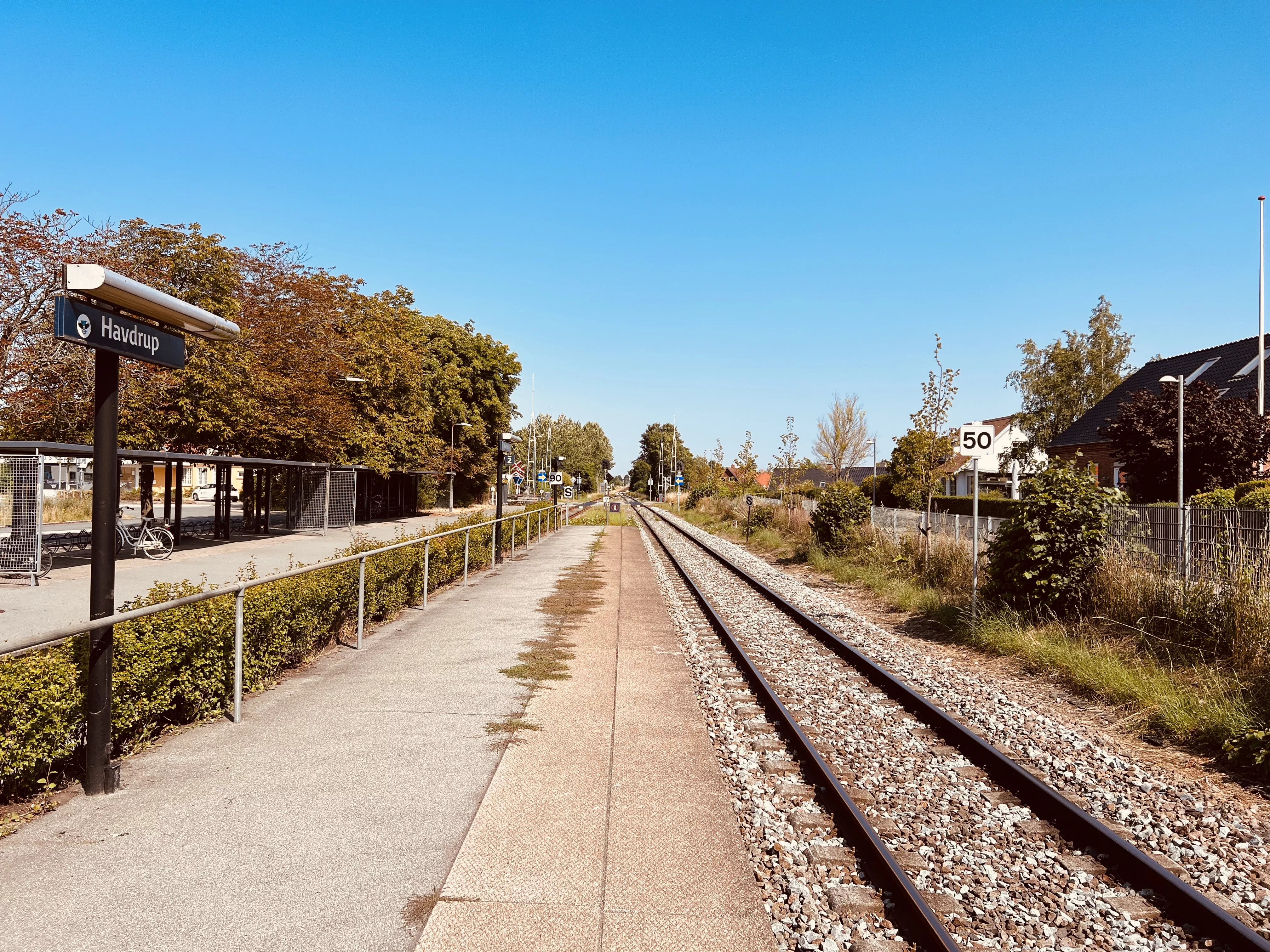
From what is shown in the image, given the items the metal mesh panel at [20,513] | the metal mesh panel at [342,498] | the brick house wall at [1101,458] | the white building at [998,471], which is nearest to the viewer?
the metal mesh panel at [20,513]

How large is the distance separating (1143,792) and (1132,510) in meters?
6.64

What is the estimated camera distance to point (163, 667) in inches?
217

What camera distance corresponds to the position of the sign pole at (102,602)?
4570 mm

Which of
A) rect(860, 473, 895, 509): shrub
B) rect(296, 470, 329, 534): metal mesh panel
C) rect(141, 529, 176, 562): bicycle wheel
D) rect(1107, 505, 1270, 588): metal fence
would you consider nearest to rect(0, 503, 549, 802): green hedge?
rect(1107, 505, 1270, 588): metal fence

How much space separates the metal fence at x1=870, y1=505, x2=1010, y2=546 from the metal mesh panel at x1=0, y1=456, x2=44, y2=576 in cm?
1735

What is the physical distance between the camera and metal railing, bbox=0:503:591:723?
4262mm

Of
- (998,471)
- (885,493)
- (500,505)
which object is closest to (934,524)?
(500,505)

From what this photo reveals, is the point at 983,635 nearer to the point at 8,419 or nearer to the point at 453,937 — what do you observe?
the point at 453,937

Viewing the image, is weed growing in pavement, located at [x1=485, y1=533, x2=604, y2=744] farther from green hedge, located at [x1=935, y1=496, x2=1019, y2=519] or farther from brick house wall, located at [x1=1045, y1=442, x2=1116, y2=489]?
brick house wall, located at [x1=1045, y1=442, x2=1116, y2=489]

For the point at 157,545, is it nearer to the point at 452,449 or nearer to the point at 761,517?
the point at 761,517

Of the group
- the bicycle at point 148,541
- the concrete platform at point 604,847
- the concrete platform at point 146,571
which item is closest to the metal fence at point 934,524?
the concrete platform at point 604,847

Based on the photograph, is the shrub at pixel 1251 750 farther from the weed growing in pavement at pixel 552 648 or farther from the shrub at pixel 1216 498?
the shrub at pixel 1216 498

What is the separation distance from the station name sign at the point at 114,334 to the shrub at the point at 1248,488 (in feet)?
56.7

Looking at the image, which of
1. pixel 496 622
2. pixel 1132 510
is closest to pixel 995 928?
pixel 496 622
